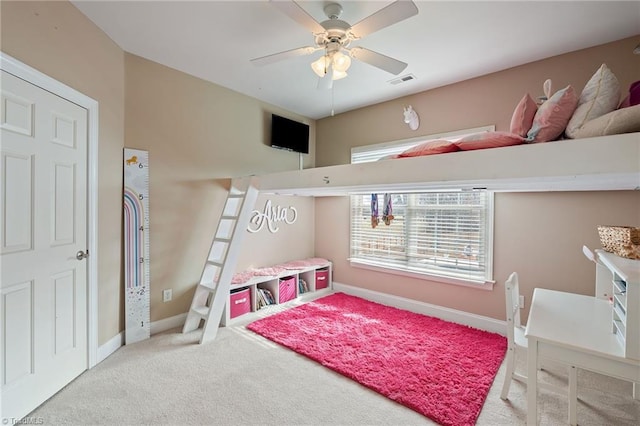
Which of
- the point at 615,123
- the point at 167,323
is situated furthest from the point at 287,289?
the point at 615,123

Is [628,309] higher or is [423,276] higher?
[628,309]

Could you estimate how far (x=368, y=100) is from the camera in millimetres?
3760

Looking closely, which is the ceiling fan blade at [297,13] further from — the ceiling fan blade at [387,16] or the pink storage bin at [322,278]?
the pink storage bin at [322,278]

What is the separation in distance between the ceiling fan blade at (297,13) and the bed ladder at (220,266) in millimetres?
1623

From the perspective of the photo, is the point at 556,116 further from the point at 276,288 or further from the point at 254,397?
the point at 276,288

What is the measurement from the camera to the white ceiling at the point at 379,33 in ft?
6.66

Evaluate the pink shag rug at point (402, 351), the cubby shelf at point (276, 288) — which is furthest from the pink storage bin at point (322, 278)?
the pink shag rug at point (402, 351)

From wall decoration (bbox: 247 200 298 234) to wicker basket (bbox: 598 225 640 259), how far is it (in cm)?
320

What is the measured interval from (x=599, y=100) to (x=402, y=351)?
222 centimetres

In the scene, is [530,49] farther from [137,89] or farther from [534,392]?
[137,89]

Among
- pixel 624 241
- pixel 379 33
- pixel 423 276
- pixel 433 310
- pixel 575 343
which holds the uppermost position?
pixel 379 33

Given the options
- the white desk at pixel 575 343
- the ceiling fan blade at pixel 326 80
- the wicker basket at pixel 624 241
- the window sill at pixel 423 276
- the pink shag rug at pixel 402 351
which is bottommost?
the pink shag rug at pixel 402 351

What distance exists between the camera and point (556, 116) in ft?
4.83

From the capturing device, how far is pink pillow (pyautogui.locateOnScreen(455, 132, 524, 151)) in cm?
155
